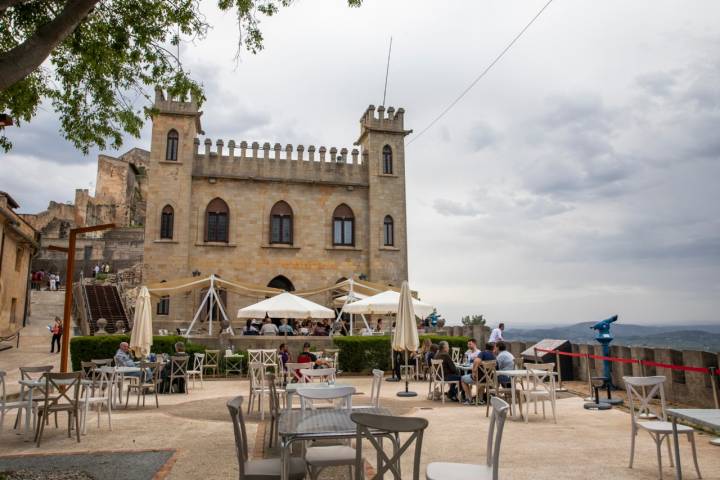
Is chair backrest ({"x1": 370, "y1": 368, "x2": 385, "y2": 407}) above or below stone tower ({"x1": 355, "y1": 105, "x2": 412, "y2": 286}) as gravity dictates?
below

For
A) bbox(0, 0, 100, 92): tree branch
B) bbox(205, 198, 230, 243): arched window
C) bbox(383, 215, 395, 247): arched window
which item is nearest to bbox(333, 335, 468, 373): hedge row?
bbox(383, 215, 395, 247): arched window

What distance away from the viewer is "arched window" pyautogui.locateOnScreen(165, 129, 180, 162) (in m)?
24.9

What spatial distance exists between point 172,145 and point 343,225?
362 inches

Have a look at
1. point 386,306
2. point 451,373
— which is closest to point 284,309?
point 386,306

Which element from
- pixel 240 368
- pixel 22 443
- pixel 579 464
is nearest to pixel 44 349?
pixel 240 368

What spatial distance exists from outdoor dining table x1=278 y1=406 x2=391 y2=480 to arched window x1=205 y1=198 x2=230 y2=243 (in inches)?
839

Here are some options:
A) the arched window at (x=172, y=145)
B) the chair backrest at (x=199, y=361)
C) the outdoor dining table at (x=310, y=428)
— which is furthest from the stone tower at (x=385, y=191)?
the outdoor dining table at (x=310, y=428)

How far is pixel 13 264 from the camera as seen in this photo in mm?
23500

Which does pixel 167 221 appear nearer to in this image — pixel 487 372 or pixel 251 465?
pixel 487 372

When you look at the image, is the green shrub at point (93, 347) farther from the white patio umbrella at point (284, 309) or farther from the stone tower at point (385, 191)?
the stone tower at point (385, 191)

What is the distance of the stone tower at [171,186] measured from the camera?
944 inches

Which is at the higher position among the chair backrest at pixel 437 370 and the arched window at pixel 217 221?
the arched window at pixel 217 221

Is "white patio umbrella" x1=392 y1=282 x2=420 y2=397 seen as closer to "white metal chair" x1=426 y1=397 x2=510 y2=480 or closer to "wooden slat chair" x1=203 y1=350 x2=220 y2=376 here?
"wooden slat chair" x1=203 y1=350 x2=220 y2=376

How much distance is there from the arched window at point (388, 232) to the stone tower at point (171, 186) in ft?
31.2
